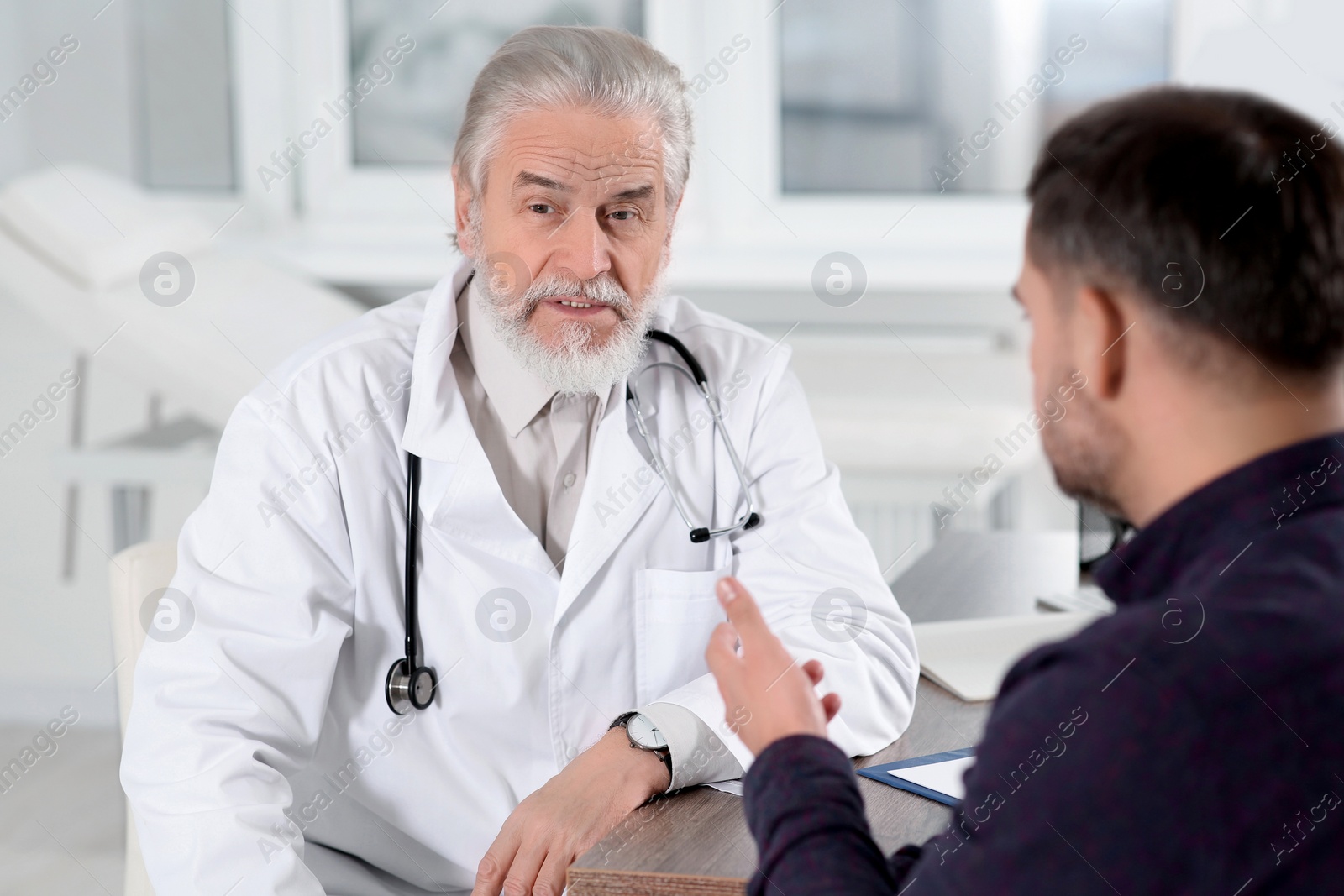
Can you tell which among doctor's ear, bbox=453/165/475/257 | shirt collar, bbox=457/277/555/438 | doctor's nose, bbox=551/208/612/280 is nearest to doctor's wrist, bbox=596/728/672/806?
shirt collar, bbox=457/277/555/438

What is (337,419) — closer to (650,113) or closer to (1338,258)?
(650,113)

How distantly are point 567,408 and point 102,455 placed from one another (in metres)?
1.80

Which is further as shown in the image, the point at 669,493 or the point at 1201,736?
the point at 669,493

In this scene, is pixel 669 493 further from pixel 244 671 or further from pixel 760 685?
pixel 760 685

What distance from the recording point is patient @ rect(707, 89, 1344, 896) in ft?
2.16

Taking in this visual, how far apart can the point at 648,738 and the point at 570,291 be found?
21.2 inches

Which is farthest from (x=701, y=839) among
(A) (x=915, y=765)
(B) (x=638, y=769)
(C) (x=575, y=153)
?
(C) (x=575, y=153)

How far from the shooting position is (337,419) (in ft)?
4.58

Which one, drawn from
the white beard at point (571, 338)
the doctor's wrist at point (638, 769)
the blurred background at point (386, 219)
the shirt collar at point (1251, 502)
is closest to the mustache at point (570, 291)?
the white beard at point (571, 338)

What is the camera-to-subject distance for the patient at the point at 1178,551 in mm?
658

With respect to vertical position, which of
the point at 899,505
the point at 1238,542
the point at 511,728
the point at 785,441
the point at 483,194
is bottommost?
the point at 899,505

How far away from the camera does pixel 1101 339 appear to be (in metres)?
0.77

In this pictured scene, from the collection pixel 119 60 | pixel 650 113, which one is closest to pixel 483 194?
pixel 650 113

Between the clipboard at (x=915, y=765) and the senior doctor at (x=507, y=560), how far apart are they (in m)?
0.04
